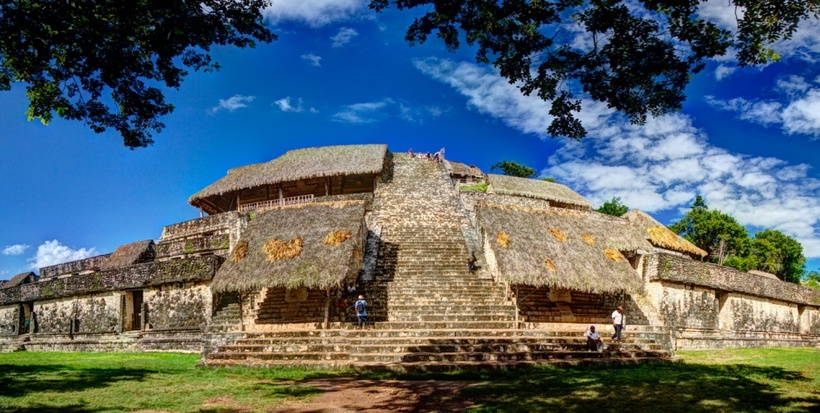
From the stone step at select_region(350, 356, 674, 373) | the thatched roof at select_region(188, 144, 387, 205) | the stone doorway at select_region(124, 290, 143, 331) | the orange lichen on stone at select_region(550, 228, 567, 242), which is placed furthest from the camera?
the thatched roof at select_region(188, 144, 387, 205)

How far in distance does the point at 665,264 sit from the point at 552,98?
39.6 feet

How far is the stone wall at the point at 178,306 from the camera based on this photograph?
16.0 m

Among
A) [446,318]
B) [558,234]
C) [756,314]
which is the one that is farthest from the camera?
[756,314]

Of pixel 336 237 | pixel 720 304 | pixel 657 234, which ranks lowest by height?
pixel 720 304

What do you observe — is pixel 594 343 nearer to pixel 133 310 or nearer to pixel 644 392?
pixel 644 392

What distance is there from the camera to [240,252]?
15.0m

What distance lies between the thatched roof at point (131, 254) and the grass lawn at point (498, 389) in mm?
14312

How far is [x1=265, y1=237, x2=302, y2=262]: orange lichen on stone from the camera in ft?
46.5

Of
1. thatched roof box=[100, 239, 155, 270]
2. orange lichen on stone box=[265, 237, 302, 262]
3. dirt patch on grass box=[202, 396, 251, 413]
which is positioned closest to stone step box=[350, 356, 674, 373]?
dirt patch on grass box=[202, 396, 251, 413]

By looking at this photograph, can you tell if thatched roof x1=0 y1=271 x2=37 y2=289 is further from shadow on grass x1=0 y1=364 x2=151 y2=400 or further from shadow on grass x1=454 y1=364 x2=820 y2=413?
shadow on grass x1=454 y1=364 x2=820 y2=413

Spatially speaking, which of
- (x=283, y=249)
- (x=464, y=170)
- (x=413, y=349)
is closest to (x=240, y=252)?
(x=283, y=249)

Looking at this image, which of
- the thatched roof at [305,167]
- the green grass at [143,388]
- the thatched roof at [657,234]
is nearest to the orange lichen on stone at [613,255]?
the thatched roof at [657,234]

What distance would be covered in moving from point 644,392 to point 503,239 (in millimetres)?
7619

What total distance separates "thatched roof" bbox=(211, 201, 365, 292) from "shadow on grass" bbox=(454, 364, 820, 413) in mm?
5897
